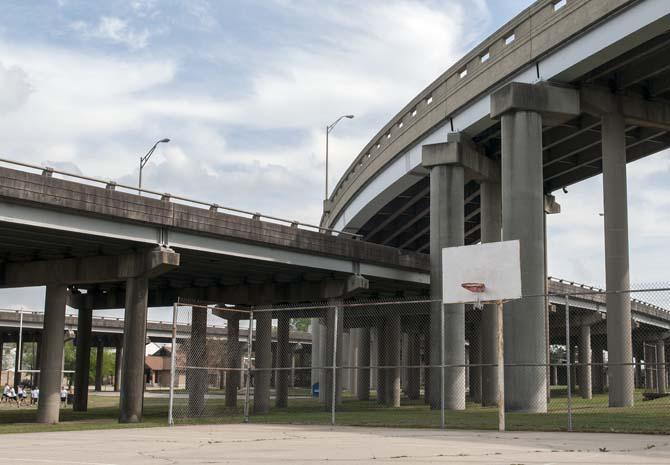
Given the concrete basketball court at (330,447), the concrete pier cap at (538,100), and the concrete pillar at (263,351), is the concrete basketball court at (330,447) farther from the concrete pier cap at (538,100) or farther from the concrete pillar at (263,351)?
the concrete pillar at (263,351)

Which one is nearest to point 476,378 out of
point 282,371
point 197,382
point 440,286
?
point 282,371

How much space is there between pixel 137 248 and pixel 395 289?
24214mm

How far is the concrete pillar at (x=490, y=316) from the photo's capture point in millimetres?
45719

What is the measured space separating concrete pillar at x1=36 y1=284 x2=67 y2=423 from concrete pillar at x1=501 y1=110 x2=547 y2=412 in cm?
1832

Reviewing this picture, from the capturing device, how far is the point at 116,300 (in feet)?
169

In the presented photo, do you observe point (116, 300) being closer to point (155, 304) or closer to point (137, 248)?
point (155, 304)

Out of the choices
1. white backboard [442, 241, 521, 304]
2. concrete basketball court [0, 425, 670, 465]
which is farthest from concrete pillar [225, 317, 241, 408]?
concrete basketball court [0, 425, 670, 465]

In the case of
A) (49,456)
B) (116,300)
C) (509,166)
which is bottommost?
(49,456)

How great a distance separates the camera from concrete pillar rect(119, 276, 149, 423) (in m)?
31.6

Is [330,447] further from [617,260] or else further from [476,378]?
[476,378]

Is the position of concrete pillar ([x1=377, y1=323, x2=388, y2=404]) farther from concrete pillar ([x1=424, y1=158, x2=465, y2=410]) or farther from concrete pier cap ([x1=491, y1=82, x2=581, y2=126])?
concrete pier cap ([x1=491, y1=82, x2=581, y2=126])

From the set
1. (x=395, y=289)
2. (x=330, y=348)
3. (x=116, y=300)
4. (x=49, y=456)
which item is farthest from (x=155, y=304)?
(x=49, y=456)

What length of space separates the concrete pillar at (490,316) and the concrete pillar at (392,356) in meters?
11.1

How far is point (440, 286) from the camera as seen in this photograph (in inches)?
1633
